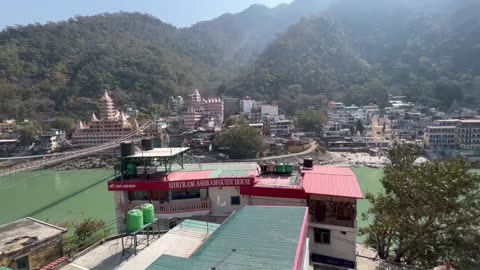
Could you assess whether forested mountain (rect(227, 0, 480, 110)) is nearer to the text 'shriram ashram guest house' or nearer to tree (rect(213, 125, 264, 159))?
tree (rect(213, 125, 264, 159))

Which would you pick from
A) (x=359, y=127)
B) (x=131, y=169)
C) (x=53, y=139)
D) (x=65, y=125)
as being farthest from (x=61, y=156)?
(x=359, y=127)

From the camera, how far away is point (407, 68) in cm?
9300

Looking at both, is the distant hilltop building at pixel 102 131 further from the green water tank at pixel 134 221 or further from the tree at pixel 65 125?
the green water tank at pixel 134 221

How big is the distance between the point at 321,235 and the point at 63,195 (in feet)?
97.2

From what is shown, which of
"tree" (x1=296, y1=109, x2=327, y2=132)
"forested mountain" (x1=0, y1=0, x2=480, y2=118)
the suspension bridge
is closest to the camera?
the suspension bridge

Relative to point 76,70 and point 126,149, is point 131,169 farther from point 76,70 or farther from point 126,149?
point 76,70

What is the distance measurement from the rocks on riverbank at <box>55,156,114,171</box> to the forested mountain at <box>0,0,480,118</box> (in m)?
24.8

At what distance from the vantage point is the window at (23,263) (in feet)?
28.0

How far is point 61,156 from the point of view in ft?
138

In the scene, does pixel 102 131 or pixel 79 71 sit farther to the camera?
pixel 79 71

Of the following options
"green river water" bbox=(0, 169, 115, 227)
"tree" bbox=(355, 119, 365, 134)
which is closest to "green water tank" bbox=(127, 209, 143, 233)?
"green river water" bbox=(0, 169, 115, 227)

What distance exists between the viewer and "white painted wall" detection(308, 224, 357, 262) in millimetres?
8438

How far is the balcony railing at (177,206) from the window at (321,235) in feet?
11.2

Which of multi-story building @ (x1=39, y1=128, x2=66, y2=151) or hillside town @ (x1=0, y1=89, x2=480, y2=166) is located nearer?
hillside town @ (x1=0, y1=89, x2=480, y2=166)
